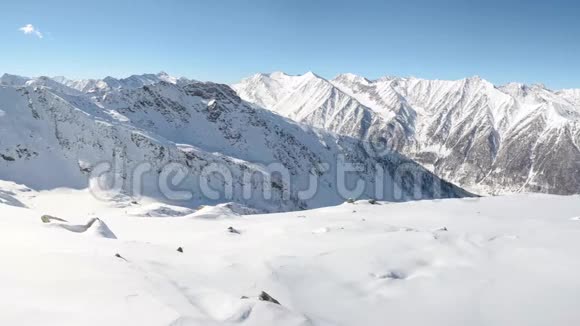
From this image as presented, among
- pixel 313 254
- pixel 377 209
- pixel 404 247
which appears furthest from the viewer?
pixel 377 209

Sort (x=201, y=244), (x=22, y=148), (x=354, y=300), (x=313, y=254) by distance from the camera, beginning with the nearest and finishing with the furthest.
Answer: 1. (x=354, y=300)
2. (x=313, y=254)
3. (x=201, y=244)
4. (x=22, y=148)

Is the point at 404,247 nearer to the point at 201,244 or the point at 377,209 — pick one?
the point at 201,244

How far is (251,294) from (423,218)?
18556 mm

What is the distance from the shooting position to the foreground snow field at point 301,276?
8.68m

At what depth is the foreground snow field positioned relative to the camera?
8.68 meters

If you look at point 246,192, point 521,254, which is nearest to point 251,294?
point 521,254

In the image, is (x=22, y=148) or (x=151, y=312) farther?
(x=22, y=148)

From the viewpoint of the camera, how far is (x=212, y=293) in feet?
33.4

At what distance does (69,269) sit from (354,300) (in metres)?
7.32

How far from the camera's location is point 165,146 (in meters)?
168

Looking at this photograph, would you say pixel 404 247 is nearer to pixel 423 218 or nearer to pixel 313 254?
pixel 313 254

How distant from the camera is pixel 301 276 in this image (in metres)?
13.8

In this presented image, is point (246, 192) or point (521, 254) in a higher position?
point (521, 254)

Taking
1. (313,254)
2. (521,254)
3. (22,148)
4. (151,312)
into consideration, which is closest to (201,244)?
(313,254)
